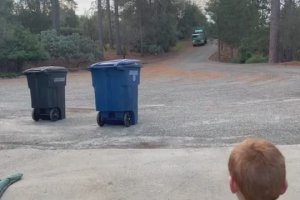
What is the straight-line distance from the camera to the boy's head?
2307mm

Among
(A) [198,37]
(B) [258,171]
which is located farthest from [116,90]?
(A) [198,37]

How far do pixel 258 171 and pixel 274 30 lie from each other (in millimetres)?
35993

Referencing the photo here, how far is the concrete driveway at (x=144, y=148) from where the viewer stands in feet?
18.6

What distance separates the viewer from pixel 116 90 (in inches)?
384

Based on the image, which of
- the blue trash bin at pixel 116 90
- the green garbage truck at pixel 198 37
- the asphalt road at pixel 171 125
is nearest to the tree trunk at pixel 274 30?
the asphalt road at pixel 171 125

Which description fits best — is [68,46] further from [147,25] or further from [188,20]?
[188,20]

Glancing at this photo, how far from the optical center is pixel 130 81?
386 inches

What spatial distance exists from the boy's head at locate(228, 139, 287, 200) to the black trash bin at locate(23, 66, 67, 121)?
346 inches

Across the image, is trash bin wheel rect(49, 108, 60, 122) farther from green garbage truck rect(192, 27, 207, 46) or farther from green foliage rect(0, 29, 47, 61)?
green garbage truck rect(192, 27, 207, 46)

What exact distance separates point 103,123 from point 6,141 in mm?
2014

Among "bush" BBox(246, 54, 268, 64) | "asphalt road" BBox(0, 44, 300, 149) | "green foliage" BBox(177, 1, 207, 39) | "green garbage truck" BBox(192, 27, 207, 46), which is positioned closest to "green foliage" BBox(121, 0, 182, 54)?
"green garbage truck" BBox(192, 27, 207, 46)

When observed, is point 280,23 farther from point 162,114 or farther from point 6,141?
point 6,141

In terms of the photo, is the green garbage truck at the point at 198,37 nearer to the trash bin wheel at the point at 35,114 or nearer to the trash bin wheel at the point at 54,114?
the trash bin wheel at the point at 54,114

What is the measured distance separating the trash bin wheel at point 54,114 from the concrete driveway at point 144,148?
7.1 inches
